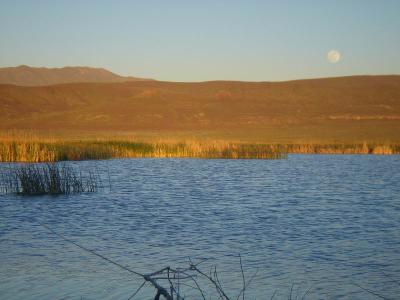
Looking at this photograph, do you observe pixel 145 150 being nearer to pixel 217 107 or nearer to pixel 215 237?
pixel 215 237

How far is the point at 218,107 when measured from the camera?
122 meters

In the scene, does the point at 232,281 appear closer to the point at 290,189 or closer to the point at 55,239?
the point at 55,239

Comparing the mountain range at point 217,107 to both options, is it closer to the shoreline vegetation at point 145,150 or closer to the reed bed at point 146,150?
the shoreline vegetation at point 145,150

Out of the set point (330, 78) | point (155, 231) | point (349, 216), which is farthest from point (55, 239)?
point (330, 78)

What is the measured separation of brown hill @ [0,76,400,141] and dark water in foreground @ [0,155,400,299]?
6372 centimetres

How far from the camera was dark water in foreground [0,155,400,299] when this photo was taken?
30.2 feet

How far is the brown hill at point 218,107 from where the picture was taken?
10350 cm

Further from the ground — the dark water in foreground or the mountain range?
the mountain range

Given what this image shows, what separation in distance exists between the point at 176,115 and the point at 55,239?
104213mm

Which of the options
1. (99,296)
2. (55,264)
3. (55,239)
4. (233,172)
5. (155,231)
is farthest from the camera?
(233,172)

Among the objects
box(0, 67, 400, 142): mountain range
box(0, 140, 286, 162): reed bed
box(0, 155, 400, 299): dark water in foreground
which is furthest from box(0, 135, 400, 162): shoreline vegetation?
box(0, 67, 400, 142): mountain range

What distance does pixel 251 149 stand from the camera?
127 feet

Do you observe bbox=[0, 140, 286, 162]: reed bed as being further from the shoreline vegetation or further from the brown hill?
the brown hill

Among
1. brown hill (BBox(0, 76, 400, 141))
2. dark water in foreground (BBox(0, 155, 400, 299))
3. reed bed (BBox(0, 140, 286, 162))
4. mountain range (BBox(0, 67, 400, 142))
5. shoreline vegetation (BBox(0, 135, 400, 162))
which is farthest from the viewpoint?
brown hill (BBox(0, 76, 400, 141))
